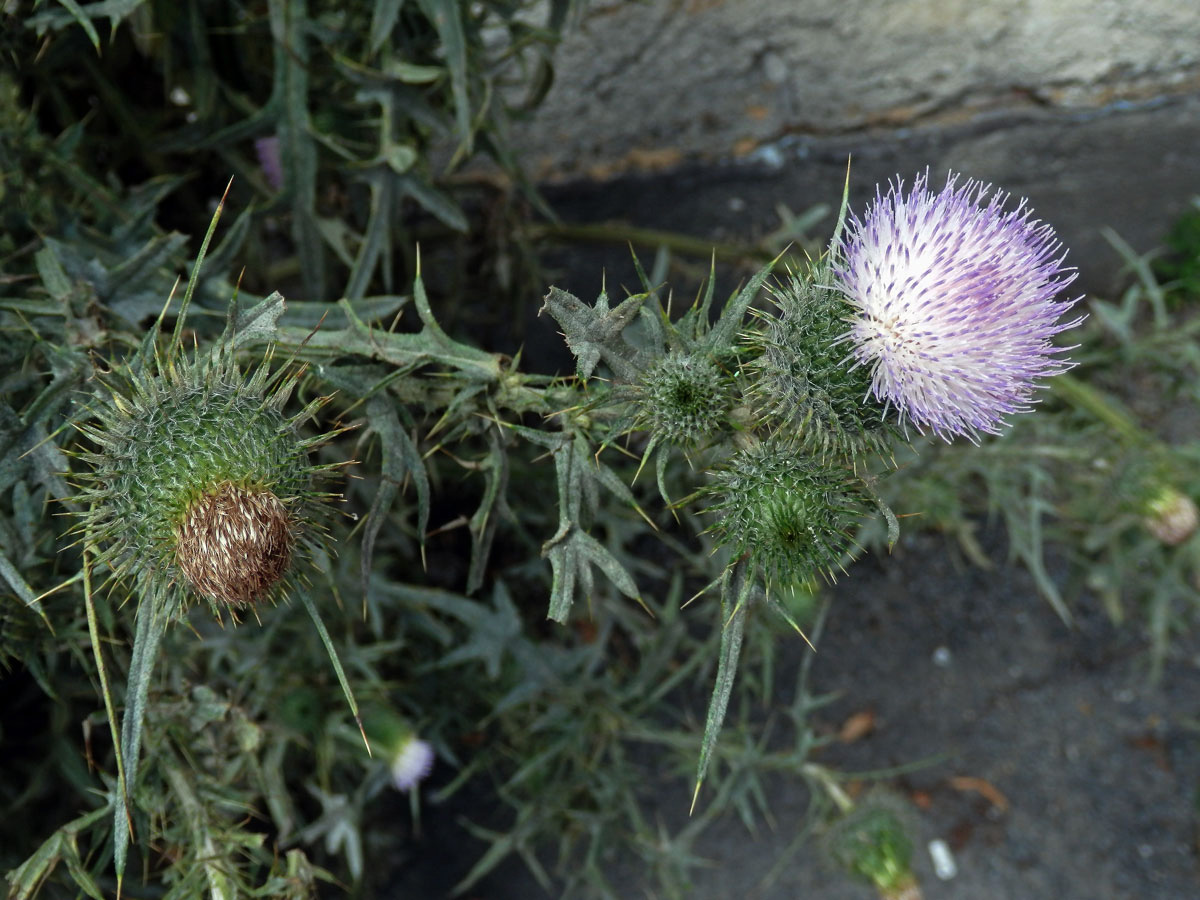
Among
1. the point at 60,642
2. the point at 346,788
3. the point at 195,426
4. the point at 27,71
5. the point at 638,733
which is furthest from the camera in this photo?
the point at 346,788

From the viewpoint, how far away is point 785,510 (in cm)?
146

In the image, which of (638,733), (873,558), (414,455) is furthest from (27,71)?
(873,558)

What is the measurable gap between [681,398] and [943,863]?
8.73 ft

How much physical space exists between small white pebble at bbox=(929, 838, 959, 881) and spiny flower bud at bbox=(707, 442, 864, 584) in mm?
2341

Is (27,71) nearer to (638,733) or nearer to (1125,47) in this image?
(638,733)

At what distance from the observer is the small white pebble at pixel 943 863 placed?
332 centimetres

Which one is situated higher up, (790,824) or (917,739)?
(917,739)

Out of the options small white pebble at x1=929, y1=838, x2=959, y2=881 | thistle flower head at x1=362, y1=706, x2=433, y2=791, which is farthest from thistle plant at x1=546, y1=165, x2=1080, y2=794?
small white pebble at x1=929, y1=838, x2=959, y2=881

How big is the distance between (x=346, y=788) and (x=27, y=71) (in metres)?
2.10

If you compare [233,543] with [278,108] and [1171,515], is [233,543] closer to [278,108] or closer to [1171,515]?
[278,108]

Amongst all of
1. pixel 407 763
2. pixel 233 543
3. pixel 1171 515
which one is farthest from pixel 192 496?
pixel 1171 515

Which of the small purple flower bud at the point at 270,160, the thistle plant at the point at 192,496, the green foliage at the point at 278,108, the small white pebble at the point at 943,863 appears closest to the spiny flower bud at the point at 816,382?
the thistle plant at the point at 192,496

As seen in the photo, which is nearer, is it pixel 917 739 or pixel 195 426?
pixel 195 426

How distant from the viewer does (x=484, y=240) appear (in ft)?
9.23
